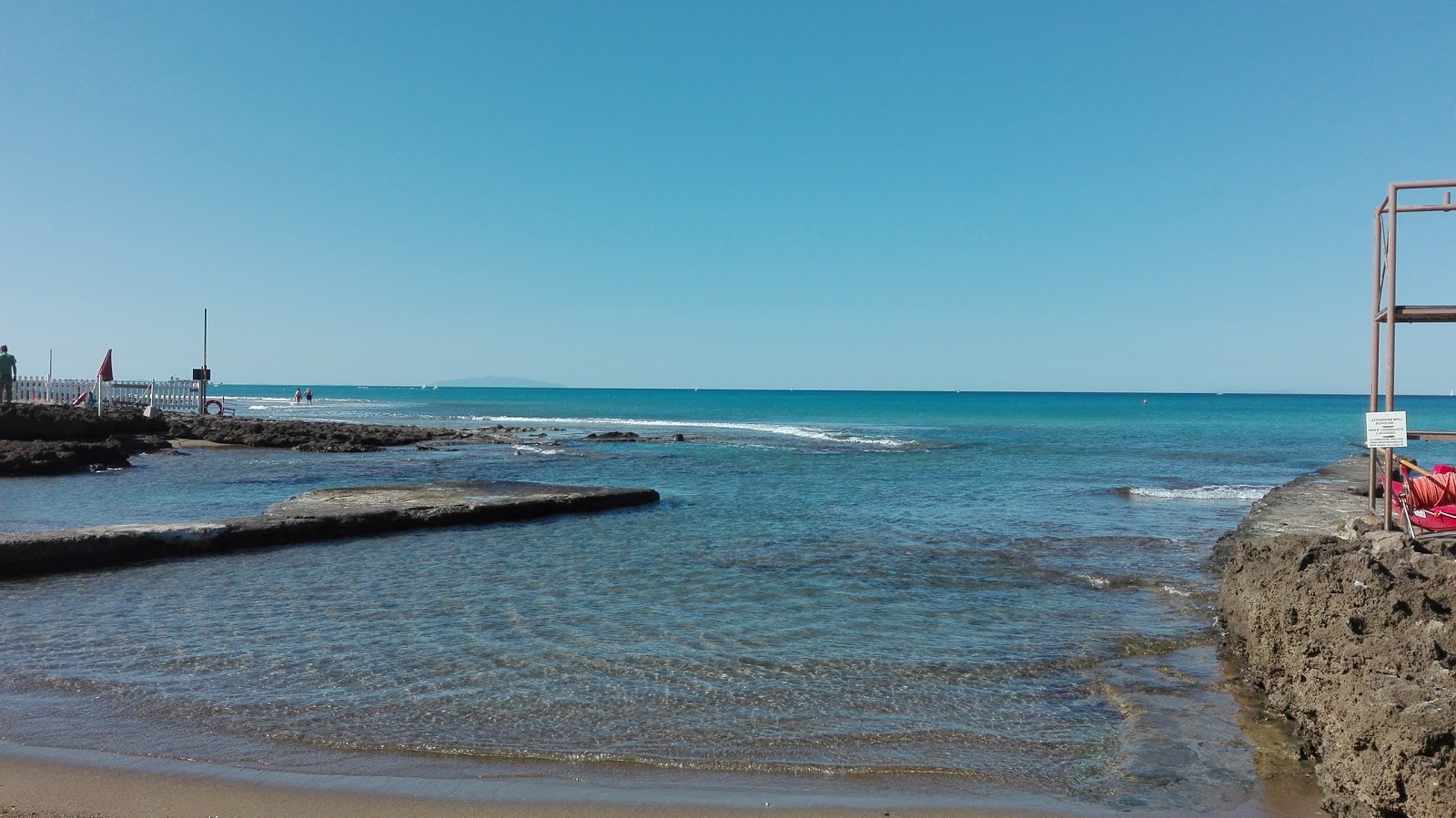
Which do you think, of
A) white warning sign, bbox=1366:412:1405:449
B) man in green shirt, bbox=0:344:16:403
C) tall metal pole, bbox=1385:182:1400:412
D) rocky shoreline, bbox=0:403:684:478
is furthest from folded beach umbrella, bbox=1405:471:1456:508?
man in green shirt, bbox=0:344:16:403

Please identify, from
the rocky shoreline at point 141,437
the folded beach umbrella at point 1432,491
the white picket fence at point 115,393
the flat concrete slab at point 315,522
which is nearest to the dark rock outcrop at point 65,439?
the rocky shoreline at point 141,437

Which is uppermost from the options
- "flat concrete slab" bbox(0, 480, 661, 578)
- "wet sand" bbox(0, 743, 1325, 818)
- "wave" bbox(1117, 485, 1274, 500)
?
"flat concrete slab" bbox(0, 480, 661, 578)

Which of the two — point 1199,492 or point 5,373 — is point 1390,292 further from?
point 5,373

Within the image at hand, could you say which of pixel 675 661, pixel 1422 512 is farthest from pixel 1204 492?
pixel 675 661

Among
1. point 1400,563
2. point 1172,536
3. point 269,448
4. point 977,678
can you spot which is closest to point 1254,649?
point 1400,563

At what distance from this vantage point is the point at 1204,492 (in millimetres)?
21000

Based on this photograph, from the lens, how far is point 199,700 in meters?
6.12

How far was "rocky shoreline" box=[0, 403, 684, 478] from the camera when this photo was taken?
2089 centimetres

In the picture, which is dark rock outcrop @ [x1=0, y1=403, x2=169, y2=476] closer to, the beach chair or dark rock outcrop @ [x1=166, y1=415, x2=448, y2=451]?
dark rock outcrop @ [x1=166, y1=415, x2=448, y2=451]

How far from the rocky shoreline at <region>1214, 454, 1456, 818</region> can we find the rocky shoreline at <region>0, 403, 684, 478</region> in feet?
77.6

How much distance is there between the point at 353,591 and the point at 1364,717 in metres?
8.75

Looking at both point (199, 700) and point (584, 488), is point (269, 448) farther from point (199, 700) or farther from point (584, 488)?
point (199, 700)

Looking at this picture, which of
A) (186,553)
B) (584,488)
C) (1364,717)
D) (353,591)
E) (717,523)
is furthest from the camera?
(584,488)

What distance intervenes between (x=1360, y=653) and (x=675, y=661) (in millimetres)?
4554
